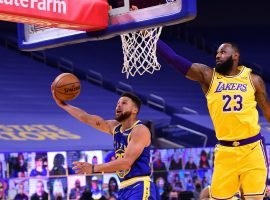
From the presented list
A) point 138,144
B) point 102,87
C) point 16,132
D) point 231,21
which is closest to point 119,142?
point 138,144

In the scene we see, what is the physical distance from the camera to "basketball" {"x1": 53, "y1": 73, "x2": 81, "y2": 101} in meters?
6.14

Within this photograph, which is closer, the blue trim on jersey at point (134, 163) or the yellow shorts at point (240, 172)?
the yellow shorts at point (240, 172)

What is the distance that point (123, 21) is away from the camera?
5520 mm

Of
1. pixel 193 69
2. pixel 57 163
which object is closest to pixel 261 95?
pixel 193 69

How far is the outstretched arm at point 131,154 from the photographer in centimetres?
514

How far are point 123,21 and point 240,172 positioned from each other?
156cm

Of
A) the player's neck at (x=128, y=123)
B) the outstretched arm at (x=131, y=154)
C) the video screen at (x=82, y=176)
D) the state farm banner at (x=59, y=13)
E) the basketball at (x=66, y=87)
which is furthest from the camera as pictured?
the video screen at (x=82, y=176)

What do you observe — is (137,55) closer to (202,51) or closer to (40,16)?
(40,16)

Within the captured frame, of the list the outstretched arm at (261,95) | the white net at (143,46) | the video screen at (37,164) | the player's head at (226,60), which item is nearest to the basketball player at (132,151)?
the white net at (143,46)

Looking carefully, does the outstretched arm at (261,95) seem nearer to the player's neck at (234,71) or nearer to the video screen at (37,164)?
the player's neck at (234,71)

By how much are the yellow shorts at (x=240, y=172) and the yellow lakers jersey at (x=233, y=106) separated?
12 centimetres

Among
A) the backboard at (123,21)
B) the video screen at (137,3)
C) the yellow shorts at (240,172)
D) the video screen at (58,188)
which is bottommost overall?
the video screen at (58,188)

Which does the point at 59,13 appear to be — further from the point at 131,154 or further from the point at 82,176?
the point at 82,176

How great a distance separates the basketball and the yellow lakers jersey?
1.33 meters
